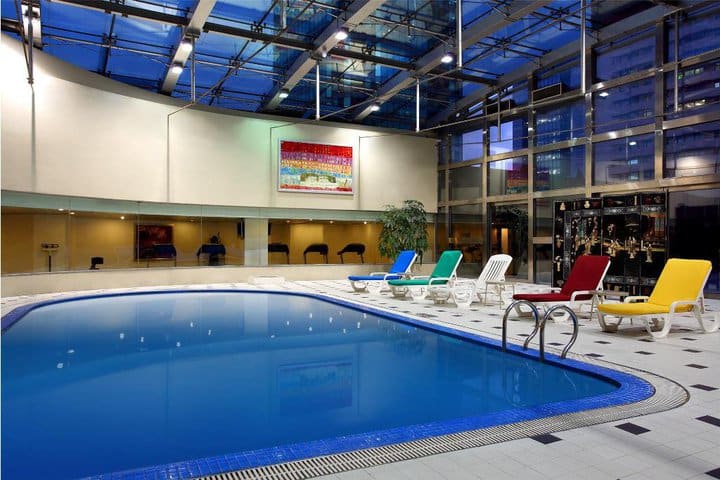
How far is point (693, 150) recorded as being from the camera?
35.2 feet

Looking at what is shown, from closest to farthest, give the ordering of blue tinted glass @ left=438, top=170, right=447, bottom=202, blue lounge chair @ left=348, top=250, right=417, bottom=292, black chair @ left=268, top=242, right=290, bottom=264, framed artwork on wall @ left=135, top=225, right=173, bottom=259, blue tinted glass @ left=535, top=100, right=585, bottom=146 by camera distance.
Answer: blue lounge chair @ left=348, top=250, right=417, bottom=292
blue tinted glass @ left=535, top=100, right=585, bottom=146
framed artwork on wall @ left=135, top=225, right=173, bottom=259
black chair @ left=268, top=242, right=290, bottom=264
blue tinted glass @ left=438, top=170, right=447, bottom=202

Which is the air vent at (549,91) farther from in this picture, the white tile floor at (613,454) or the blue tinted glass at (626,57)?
the white tile floor at (613,454)

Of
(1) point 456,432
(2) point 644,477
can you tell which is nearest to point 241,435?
(1) point 456,432

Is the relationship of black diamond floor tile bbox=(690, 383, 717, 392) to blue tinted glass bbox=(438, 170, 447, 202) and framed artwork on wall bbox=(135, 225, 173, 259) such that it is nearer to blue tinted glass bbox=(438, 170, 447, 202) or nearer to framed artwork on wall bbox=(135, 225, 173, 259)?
framed artwork on wall bbox=(135, 225, 173, 259)

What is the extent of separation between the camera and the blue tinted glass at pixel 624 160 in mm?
11586

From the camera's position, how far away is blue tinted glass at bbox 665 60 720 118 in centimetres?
1041

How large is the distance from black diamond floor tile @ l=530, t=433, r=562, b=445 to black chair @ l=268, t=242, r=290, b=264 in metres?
13.5

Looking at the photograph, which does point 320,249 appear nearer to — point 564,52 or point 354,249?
point 354,249

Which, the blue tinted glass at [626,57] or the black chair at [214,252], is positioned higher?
the blue tinted glass at [626,57]

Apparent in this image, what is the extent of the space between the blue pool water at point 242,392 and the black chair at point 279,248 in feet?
27.9

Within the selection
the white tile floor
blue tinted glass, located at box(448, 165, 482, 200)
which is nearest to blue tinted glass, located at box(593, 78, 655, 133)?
blue tinted glass, located at box(448, 165, 482, 200)

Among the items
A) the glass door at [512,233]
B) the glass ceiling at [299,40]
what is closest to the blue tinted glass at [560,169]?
the glass door at [512,233]

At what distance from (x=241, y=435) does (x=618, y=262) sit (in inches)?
376

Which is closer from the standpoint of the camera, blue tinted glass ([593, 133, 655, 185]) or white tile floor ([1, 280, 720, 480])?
white tile floor ([1, 280, 720, 480])
